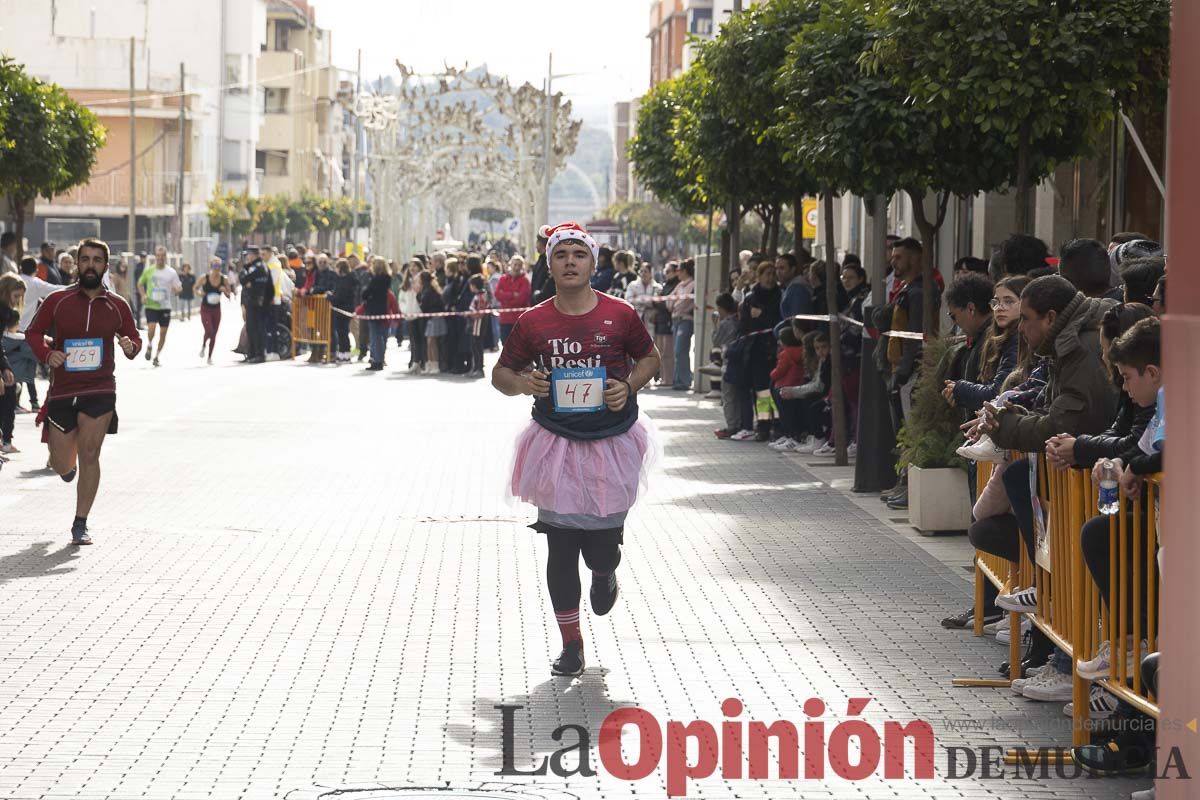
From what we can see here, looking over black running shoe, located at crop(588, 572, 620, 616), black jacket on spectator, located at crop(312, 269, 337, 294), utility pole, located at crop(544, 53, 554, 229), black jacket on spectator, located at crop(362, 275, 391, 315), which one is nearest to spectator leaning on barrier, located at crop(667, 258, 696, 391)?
black jacket on spectator, located at crop(362, 275, 391, 315)

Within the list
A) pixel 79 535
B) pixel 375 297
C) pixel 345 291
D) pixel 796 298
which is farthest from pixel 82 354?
pixel 345 291

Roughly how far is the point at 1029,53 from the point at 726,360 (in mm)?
7699

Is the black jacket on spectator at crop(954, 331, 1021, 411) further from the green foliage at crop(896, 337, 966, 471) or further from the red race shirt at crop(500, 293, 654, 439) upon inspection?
the green foliage at crop(896, 337, 966, 471)

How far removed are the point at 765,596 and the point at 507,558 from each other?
1.94 m

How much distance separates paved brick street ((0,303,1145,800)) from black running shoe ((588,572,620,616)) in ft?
0.61

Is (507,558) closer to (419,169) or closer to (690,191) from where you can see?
(690,191)

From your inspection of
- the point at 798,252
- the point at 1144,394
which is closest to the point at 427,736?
the point at 1144,394

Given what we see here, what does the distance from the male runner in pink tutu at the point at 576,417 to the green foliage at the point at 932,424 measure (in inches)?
166

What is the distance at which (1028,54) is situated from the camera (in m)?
12.7

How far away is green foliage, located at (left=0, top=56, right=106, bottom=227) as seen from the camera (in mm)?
27172

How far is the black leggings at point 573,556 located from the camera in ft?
27.8

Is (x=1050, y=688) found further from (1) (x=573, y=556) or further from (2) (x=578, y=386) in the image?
(2) (x=578, y=386)

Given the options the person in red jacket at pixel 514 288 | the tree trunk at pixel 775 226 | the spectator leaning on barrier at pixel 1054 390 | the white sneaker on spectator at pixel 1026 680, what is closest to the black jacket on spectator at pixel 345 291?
the person in red jacket at pixel 514 288

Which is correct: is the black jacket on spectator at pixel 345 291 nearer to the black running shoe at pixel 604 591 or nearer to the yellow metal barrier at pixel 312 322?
the yellow metal barrier at pixel 312 322
